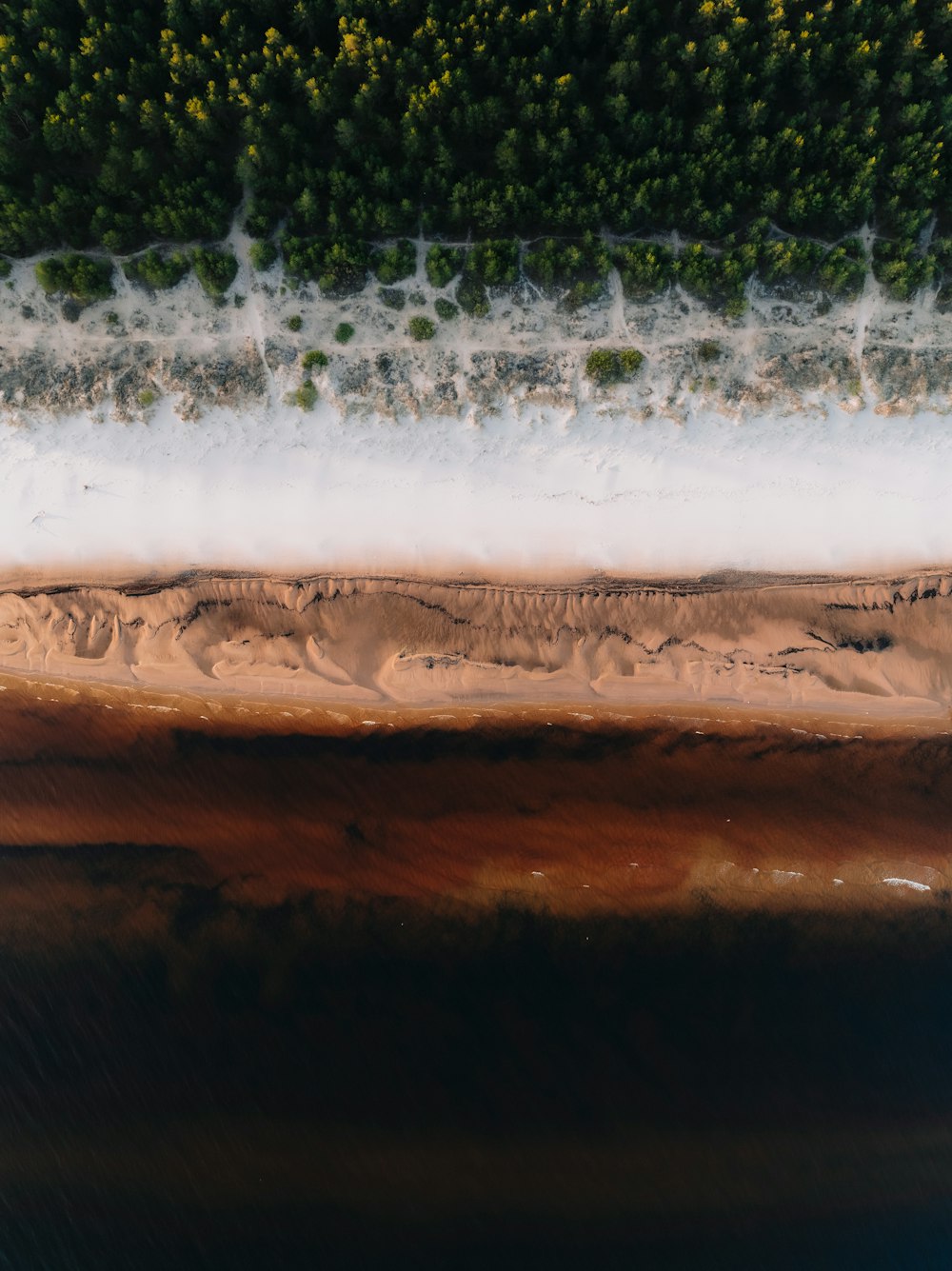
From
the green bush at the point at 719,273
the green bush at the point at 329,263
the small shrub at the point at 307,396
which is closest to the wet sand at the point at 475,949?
the small shrub at the point at 307,396

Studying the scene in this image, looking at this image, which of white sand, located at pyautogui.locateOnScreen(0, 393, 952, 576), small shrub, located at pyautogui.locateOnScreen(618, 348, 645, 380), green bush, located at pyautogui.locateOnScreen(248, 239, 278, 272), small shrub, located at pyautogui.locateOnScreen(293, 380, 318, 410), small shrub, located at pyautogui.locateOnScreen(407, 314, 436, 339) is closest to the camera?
green bush, located at pyautogui.locateOnScreen(248, 239, 278, 272)

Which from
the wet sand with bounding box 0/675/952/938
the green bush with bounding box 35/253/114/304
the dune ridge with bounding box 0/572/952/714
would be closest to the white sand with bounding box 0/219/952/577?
the green bush with bounding box 35/253/114/304

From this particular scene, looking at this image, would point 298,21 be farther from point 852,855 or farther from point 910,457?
point 852,855

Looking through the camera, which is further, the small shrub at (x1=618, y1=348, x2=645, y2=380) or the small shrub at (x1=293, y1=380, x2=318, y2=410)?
the small shrub at (x1=293, y1=380, x2=318, y2=410)

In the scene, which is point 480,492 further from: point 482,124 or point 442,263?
point 482,124

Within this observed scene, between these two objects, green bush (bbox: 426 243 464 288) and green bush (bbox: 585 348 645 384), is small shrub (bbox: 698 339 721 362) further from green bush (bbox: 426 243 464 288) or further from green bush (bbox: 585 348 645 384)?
green bush (bbox: 426 243 464 288)

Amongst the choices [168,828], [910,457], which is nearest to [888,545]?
[910,457]

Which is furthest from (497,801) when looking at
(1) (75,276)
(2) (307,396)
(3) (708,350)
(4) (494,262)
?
(1) (75,276)

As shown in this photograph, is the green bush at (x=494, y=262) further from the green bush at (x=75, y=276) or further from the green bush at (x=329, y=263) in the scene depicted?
the green bush at (x=75, y=276)
